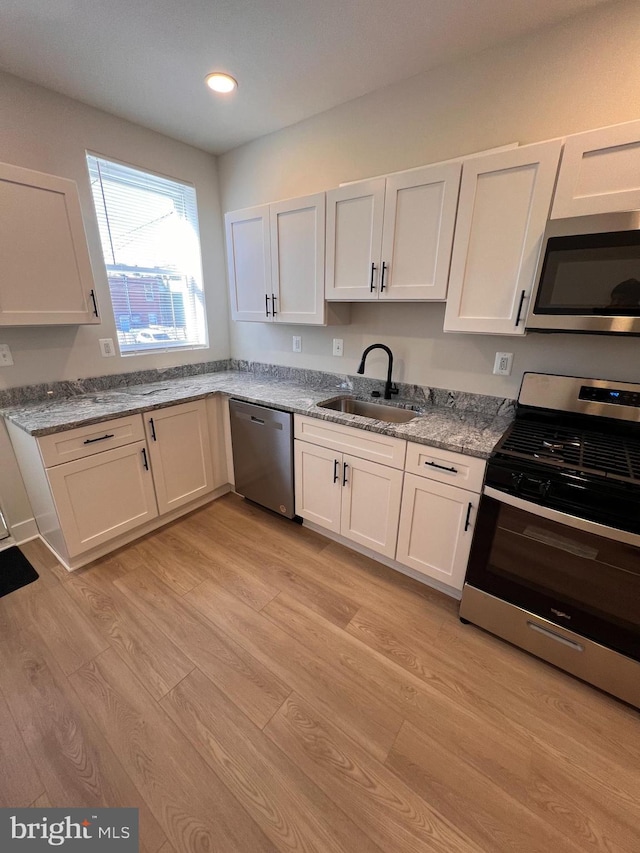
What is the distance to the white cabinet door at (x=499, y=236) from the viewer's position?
1422mm

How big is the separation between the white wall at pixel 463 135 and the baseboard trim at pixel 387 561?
112 cm

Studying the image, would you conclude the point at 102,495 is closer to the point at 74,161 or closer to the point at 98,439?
the point at 98,439

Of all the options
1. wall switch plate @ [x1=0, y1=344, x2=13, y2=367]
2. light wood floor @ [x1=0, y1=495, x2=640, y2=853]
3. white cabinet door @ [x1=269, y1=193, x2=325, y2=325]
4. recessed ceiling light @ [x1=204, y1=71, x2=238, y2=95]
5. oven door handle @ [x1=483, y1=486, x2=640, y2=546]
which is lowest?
light wood floor @ [x1=0, y1=495, x2=640, y2=853]

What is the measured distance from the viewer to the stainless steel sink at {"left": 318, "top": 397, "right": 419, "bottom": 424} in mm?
2213

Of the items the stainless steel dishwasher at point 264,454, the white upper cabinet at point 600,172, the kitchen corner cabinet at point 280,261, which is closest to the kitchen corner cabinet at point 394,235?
the kitchen corner cabinet at point 280,261

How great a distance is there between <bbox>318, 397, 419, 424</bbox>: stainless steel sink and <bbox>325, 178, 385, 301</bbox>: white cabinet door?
67 centimetres

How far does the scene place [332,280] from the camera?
6.83ft

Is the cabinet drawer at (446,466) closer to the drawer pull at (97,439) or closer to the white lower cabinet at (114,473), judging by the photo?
the white lower cabinet at (114,473)

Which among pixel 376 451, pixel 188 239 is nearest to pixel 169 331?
pixel 188 239

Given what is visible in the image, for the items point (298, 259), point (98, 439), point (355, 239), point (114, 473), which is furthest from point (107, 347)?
point (355, 239)

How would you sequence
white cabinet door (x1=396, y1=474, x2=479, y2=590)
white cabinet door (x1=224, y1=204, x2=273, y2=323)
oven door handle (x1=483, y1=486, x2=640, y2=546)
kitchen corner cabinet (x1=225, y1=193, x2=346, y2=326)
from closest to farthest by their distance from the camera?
1. oven door handle (x1=483, y1=486, x2=640, y2=546)
2. white cabinet door (x1=396, y1=474, x2=479, y2=590)
3. kitchen corner cabinet (x1=225, y1=193, x2=346, y2=326)
4. white cabinet door (x1=224, y1=204, x2=273, y2=323)

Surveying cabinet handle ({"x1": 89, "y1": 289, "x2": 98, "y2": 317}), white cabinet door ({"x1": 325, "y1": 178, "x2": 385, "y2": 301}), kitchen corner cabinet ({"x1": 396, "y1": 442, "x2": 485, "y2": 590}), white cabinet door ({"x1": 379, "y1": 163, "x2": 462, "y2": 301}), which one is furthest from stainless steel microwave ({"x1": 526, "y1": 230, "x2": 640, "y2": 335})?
cabinet handle ({"x1": 89, "y1": 289, "x2": 98, "y2": 317})

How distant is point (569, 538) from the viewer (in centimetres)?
131

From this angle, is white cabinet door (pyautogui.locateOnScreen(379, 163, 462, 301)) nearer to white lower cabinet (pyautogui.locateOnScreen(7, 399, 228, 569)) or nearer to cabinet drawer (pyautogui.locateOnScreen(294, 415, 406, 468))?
cabinet drawer (pyautogui.locateOnScreen(294, 415, 406, 468))
